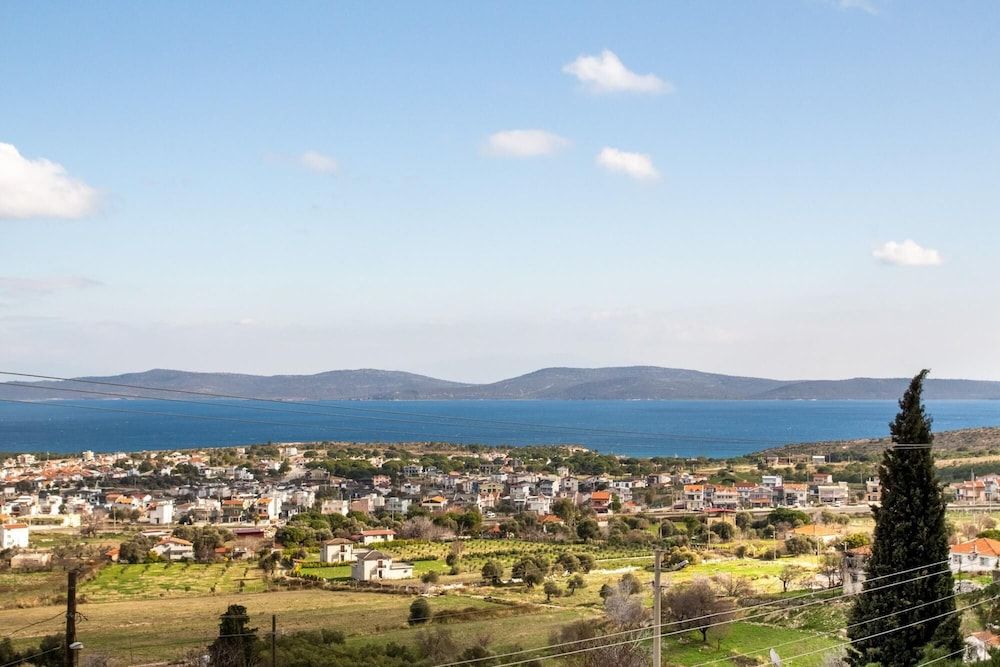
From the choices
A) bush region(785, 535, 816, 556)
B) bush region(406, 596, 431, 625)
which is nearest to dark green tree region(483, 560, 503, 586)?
bush region(406, 596, 431, 625)

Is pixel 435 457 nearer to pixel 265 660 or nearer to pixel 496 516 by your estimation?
pixel 496 516

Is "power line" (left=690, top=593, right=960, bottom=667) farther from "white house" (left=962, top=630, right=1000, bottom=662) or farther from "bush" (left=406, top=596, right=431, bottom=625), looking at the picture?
"bush" (left=406, top=596, right=431, bottom=625)

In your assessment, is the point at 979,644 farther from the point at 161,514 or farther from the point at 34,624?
the point at 161,514

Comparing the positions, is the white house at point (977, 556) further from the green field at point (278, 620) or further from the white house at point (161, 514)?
the white house at point (161, 514)

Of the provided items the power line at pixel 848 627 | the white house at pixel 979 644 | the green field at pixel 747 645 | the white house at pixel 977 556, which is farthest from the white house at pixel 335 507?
the white house at pixel 979 644

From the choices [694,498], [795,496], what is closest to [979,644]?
[795,496]

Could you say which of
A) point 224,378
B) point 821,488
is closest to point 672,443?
point 821,488
